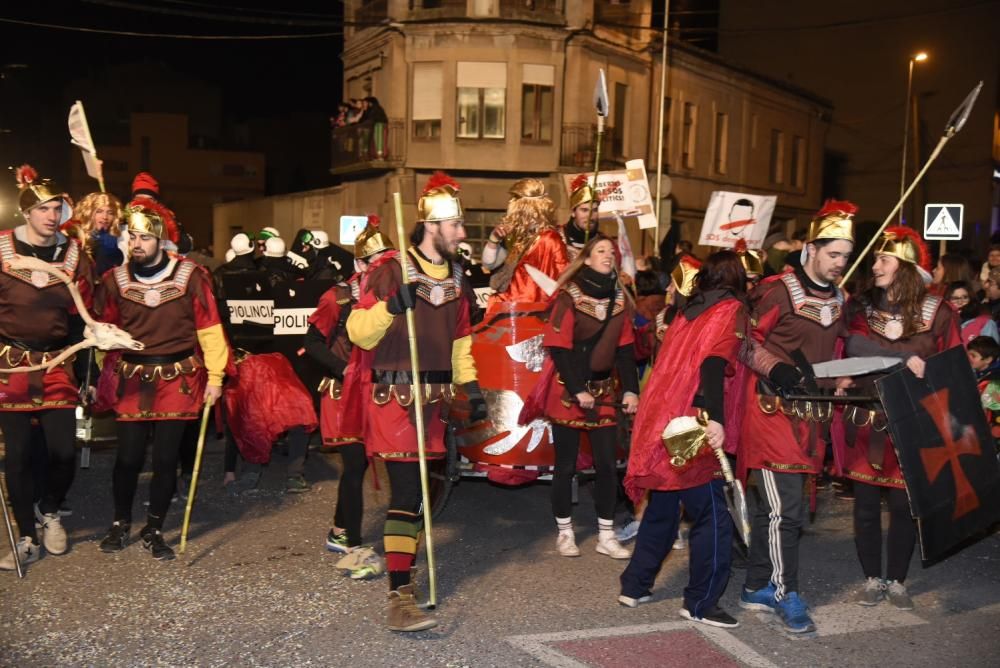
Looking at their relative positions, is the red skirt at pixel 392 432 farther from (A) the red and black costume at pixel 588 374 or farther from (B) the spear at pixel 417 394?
(A) the red and black costume at pixel 588 374

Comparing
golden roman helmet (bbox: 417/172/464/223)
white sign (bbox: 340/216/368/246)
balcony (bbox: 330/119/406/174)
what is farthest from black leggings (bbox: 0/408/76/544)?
balcony (bbox: 330/119/406/174)

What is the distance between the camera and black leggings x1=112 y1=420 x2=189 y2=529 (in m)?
6.30

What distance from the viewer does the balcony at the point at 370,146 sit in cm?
2989

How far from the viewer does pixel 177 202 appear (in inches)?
2223

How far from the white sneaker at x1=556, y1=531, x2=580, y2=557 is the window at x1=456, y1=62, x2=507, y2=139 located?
79.1ft

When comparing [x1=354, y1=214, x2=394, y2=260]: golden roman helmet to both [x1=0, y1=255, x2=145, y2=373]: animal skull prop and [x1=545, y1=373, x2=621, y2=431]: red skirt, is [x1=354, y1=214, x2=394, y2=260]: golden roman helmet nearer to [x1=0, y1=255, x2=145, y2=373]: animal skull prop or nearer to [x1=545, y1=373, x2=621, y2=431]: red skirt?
[x1=545, y1=373, x2=621, y2=431]: red skirt

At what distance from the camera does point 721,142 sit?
37594 mm

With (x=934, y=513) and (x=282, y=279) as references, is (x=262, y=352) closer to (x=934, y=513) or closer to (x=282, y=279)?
(x=282, y=279)

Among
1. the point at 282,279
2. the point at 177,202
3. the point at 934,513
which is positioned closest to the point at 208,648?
the point at 934,513

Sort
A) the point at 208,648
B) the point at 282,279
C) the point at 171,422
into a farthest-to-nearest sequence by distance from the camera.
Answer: the point at 282,279, the point at 171,422, the point at 208,648

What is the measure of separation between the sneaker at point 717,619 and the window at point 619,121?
27279 mm

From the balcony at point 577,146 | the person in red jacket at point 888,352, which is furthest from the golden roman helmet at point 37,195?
the balcony at point 577,146

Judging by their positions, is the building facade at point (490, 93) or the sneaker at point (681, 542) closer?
the sneaker at point (681, 542)

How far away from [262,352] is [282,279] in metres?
1.02
